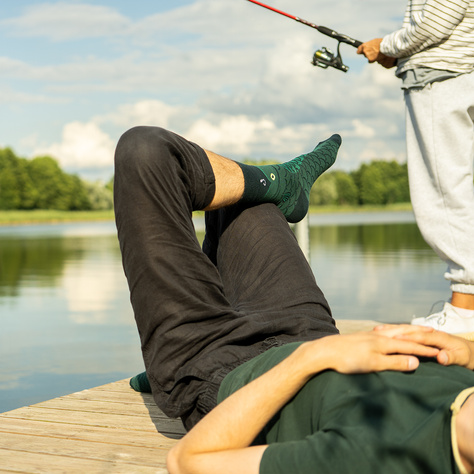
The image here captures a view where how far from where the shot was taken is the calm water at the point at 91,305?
15.5 feet

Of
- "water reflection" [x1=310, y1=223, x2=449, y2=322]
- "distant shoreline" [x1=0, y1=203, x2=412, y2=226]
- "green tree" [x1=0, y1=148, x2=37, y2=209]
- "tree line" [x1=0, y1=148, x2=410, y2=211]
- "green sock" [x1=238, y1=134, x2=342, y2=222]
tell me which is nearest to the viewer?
"green sock" [x1=238, y1=134, x2=342, y2=222]

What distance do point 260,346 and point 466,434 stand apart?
0.88 metres

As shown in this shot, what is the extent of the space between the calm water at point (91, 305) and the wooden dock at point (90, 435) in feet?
4.12

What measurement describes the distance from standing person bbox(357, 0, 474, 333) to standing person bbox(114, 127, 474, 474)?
0.61 meters

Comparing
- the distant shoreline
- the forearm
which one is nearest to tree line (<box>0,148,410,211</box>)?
the distant shoreline

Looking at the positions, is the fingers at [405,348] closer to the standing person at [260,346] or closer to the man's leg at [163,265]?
the standing person at [260,346]

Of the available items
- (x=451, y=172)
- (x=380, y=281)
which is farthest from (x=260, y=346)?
(x=380, y=281)

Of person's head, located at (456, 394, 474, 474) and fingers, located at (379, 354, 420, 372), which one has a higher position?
fingers, located at (379, 354, 420, 372)

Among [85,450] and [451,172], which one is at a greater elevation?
[451,172]

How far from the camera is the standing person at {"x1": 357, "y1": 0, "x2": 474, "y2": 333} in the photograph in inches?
136

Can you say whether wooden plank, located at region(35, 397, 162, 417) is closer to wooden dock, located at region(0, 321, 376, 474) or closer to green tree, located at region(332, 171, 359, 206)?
wooden dock, located at region(0, 321, 376, 474)

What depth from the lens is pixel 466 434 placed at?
56.9 inches

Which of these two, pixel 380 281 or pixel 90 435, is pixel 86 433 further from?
pixel 380 281

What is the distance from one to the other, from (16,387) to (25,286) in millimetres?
6170
